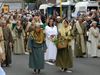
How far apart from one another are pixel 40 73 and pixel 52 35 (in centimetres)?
334

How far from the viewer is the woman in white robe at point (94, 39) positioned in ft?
75.7

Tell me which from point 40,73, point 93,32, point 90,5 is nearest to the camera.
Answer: point 40,73

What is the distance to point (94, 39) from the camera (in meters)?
23.5

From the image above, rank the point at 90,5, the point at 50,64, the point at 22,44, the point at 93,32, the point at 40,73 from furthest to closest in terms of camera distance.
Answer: the point at 90,5 → the point at 22,44 → the point at 93,32 → the point at 50,64 → the point at 40,73

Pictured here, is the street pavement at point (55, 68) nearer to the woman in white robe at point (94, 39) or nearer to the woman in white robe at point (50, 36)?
the woman in white robe at point (50, 36)

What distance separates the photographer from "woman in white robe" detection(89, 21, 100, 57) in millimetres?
23067

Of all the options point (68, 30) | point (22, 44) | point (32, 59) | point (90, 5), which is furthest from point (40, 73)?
point (90, 5)

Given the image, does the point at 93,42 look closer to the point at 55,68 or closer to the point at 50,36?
the point at 50,36

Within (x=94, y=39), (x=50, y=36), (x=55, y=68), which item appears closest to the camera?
(x=55, y=68)

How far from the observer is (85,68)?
18188 mm

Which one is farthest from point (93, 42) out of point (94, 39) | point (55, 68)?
point (55, 68)

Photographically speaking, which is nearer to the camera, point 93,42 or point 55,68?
point 55,68

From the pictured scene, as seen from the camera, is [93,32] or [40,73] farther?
[93,32]

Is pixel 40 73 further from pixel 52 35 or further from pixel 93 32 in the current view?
pixel 93 32
